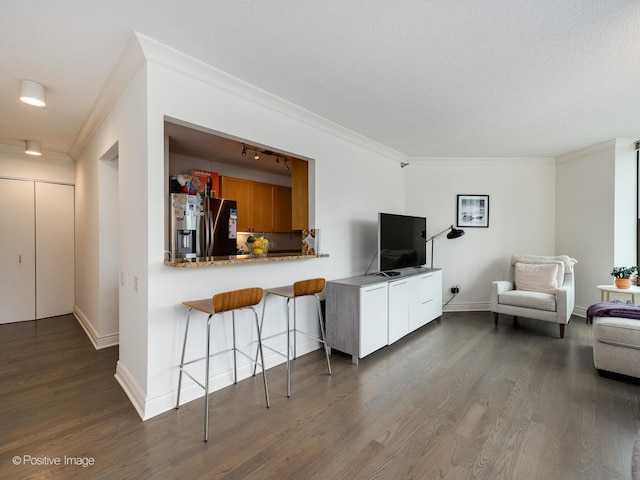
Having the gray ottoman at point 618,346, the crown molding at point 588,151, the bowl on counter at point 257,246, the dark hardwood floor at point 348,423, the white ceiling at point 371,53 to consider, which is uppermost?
the white ceiling at point 371,53

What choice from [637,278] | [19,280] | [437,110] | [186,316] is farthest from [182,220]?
[637,278]

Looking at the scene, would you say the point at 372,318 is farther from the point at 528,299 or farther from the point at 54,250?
the point at 54,250

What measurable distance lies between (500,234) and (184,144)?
510 centimetres

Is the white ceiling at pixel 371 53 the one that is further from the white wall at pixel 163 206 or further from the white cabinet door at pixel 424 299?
the white cabinet door at pixel 424 299

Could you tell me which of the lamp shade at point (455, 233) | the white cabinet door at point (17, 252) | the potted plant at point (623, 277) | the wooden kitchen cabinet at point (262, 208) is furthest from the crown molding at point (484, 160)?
the white cabinet door at point (17, 252)

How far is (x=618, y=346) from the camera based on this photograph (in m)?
2.56

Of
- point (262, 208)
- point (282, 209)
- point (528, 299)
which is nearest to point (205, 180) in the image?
point (262, 208)

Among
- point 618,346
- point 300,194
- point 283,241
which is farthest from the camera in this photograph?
point 283,241

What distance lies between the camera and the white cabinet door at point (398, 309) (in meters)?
3.29

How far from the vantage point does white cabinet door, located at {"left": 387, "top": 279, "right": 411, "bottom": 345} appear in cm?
329

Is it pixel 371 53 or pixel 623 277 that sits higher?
pixel 371 53

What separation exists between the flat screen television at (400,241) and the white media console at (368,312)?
225 mm

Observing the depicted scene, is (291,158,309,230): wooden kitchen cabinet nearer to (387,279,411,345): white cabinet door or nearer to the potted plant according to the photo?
(387,279,411,345): white cabinet door

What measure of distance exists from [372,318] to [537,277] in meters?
2.75
